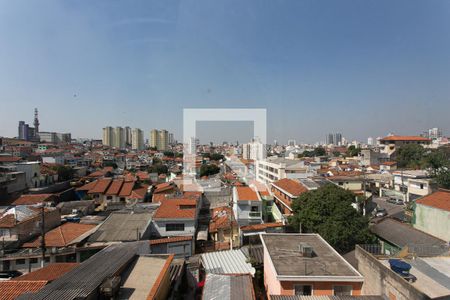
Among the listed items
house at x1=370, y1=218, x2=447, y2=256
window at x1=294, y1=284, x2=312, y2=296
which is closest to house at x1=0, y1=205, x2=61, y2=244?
window at x1=294, y1=284, x2=312, y2=296

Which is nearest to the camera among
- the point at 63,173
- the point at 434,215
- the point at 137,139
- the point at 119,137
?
the point at 434,215

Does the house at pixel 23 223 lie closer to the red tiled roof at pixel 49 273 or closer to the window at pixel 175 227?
the red tiled roof at pixel 49 273

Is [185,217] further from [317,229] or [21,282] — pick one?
[21,282]

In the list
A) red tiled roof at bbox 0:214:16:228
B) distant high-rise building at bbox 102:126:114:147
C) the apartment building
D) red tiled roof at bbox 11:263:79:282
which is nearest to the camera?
red tiled roof at bbox 11:263:79:282

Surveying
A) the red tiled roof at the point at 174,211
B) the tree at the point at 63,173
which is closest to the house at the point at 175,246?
the red tiled roof at the point at 174,211

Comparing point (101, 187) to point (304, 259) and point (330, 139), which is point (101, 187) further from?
point (330, 139)

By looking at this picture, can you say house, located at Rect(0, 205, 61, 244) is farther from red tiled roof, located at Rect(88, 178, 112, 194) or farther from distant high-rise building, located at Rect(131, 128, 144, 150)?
distant high-rise building, located at Rect(131, 128, 144, 150)

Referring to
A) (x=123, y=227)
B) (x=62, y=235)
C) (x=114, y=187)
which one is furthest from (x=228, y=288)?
(x=114, y=187)
